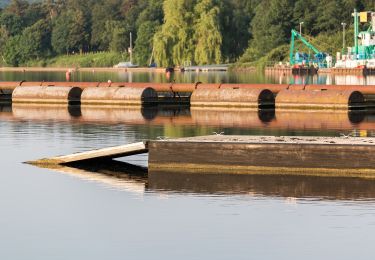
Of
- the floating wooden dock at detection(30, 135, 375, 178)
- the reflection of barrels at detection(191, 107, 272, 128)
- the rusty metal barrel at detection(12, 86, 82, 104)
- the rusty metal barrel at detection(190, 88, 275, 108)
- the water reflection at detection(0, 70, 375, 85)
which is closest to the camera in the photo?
the floating wooden dock at detection(30, 135, 375, 178)

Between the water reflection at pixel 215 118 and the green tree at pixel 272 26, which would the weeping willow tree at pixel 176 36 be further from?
the water reflection at pixel 215 118

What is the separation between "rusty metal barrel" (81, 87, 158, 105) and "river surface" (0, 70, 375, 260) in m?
24.9

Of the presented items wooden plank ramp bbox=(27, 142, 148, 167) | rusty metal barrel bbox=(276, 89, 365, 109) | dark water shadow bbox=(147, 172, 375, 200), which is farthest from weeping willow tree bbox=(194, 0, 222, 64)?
dark water shadow bbox=(147, 172, 375, 200)

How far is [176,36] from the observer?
15712 centimetres

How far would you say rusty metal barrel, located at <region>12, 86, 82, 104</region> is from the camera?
73.2 m

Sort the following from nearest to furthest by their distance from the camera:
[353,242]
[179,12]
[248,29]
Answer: [353,242], [179,12], [248,29]

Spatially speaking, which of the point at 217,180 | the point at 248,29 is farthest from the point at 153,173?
the point at 248,29

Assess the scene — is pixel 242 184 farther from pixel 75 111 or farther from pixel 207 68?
pixel 207 68

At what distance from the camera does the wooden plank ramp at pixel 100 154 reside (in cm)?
3638

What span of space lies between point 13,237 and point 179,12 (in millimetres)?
134318

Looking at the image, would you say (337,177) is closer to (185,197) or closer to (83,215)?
(185,197)

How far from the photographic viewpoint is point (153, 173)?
35.5m

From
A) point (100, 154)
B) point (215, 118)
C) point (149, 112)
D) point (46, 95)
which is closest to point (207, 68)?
point (46, 95)

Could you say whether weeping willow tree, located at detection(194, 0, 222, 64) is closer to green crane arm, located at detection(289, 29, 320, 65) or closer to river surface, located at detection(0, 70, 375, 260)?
green crane arm, located at detection(289, 29, 320, 65)
